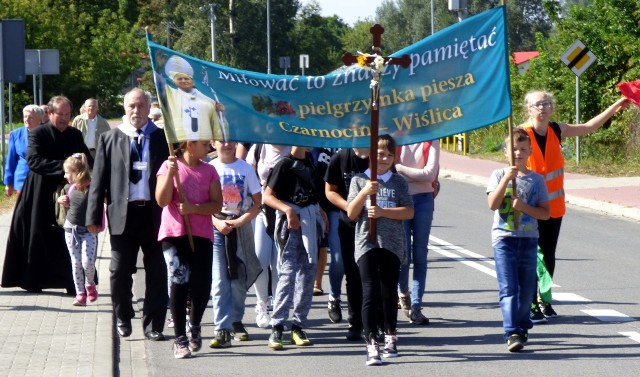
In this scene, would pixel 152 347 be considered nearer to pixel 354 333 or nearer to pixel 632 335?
pixel 354 333

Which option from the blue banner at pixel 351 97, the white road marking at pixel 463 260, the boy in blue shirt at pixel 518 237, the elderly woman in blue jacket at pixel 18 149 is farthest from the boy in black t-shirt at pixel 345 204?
the elderly woman in blue jacket at pixel 18 149

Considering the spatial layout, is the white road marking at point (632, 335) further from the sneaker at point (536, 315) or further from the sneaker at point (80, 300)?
the sneaker at point (80, 300)

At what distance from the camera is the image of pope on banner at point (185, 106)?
8336 mm

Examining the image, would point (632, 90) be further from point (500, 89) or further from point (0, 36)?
point (0, 36)

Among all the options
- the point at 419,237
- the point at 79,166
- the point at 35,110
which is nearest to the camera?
the point at 419,237

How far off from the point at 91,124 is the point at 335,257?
7070 millimetres

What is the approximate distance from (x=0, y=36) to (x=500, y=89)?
889cm

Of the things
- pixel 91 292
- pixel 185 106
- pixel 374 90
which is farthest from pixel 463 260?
pixel 185 106

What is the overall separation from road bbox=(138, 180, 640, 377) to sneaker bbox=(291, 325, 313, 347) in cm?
6

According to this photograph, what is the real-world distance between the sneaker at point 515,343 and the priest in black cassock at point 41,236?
182 inches

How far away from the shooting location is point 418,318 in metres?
9.80

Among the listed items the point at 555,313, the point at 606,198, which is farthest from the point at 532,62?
the point at 555,313

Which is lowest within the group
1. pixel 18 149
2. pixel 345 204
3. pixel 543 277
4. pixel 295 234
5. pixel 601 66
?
pixel 543 277

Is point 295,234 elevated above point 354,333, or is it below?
above
